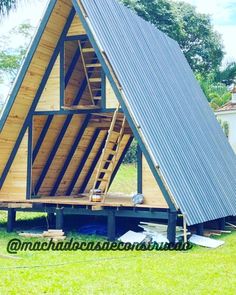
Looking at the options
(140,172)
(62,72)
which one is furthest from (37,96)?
(140,172)

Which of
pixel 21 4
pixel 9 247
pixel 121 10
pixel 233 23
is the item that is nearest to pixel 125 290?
pixel 9 247

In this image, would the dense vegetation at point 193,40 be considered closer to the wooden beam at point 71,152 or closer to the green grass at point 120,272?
the wooden beam at point 71,152

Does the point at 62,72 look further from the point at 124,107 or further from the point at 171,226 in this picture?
the point at 171,226

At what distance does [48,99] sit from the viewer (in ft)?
37.4

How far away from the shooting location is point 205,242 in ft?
33.0

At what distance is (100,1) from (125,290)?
6.92 metres

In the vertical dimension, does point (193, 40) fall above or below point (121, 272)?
above

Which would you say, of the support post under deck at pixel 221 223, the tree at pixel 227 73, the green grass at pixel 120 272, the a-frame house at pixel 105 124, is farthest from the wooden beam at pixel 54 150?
the tree at pixel 227 73

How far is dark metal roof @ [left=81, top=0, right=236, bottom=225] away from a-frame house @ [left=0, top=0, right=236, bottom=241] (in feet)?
0.10

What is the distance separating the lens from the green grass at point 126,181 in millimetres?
19188

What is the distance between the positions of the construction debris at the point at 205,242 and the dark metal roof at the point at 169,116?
0.41 m

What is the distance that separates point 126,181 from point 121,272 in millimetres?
13466

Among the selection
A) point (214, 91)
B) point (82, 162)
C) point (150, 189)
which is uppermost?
point (214, 91)

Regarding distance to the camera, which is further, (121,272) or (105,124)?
(105,124)
